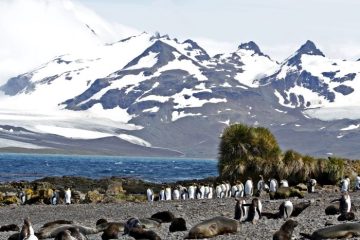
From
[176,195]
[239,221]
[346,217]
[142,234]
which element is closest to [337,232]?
[346,217]

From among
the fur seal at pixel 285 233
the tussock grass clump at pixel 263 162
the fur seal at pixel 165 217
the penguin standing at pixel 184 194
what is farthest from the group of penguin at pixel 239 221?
the tussock grass clump at pixel 263 162

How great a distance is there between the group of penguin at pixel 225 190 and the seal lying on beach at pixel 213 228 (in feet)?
56.9

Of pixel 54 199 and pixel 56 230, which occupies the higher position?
pixel 54 199

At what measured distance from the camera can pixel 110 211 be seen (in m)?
30.3

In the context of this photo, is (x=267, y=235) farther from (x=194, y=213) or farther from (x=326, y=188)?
(x=326, y=188)

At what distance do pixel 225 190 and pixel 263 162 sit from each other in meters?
6.15

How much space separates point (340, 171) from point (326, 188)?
3834 mm

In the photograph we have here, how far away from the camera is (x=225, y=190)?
1533 inches

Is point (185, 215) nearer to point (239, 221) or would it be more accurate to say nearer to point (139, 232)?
point (239, 221)

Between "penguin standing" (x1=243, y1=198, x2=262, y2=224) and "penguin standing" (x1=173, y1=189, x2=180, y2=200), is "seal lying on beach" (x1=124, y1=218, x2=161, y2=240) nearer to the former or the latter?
"penguin standing" (x1=243, y1=198, x2=262, y2=224)

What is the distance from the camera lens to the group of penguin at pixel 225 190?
3744 cm

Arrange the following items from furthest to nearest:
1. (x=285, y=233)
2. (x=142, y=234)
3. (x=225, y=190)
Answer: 1. (x=225, y=190)
2. (x=142, y=234)
3. (x=285, y=233)

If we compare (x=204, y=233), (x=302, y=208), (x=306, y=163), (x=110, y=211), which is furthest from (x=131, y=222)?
(x=306, y=163)

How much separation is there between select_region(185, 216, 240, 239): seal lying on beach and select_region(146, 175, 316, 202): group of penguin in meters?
17.3
